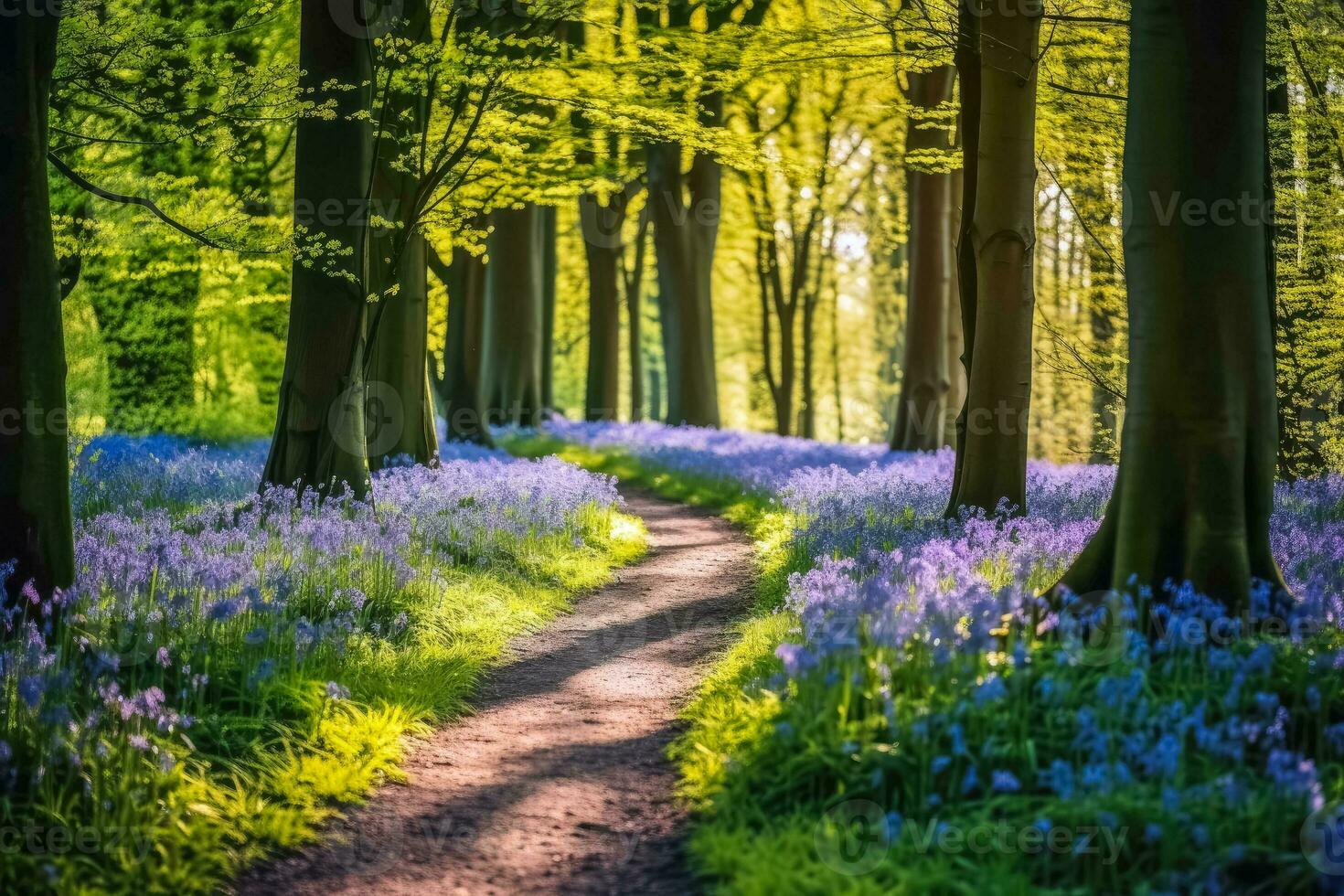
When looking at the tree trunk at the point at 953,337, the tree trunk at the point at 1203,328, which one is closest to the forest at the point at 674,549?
the tree trunk at the point at 1203,328

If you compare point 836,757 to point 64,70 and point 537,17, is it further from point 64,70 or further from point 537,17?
point 537,17

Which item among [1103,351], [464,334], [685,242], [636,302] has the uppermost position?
[685,242]

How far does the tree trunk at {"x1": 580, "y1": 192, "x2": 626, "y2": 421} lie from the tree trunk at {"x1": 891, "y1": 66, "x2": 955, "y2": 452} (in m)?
9.62

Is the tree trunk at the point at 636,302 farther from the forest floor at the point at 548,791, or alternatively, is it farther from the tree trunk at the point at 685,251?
the forest floor at the point at 548,791

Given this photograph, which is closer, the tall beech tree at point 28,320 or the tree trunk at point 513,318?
the tall beech tree at point 28,320

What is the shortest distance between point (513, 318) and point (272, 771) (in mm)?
17471

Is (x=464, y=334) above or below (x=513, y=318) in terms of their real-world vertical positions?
below

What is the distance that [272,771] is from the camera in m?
4.69

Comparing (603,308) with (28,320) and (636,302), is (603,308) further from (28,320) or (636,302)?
(28,320)

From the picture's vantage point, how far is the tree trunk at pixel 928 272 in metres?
17.7

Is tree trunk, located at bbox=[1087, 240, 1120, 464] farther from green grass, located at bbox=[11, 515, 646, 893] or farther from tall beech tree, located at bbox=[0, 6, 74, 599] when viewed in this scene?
tall beech tree, located at bbox=[0, 6, 74, 599]

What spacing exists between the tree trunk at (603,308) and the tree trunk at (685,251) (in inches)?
88.5

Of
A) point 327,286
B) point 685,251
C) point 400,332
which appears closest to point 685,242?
point 685,251

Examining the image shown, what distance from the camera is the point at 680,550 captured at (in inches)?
477
